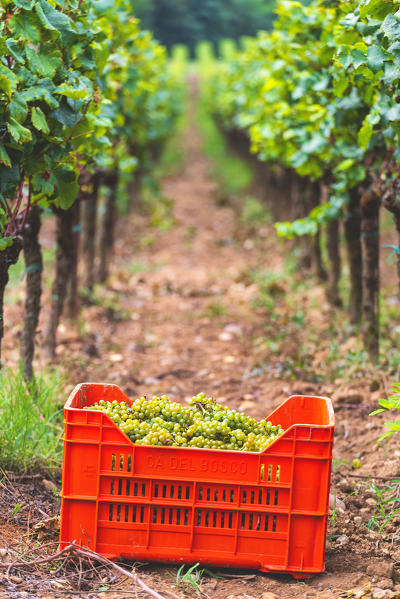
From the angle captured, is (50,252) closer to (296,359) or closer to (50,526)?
(296,359)

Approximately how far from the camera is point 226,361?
763cm

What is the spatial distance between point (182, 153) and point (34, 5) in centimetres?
2760

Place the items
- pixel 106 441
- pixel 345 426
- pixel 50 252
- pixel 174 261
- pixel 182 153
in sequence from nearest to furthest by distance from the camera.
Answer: pixel 106 441, pixel 345 426, pixel 50 252, pixel 174 261, pixel 182 153

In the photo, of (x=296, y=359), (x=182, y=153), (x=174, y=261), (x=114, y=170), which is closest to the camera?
(x=296, y=359)

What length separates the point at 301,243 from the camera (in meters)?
Answer: 11.5

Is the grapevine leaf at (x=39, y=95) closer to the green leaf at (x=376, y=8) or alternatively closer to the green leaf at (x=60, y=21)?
the green leaf at (x=60, y=21)

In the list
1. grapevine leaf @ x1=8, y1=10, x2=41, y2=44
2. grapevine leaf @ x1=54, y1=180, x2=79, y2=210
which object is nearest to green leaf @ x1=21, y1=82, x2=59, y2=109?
grapevine leaf @ x1=8, y1=10, x2=41, y2=44

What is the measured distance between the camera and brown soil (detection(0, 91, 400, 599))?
353cm

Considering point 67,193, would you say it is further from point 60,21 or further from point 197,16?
point 197,16

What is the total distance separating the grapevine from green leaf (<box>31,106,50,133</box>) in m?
1.54

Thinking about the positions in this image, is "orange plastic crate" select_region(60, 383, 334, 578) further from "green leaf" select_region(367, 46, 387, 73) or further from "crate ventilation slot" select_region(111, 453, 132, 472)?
"green leaf" select_region(367, 46, 387, 73)

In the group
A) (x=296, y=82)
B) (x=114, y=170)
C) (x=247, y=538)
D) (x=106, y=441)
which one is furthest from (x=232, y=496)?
(x=114, y=170)

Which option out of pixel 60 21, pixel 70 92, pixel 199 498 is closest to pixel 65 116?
pixel 70 92

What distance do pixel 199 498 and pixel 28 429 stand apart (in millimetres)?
1618
